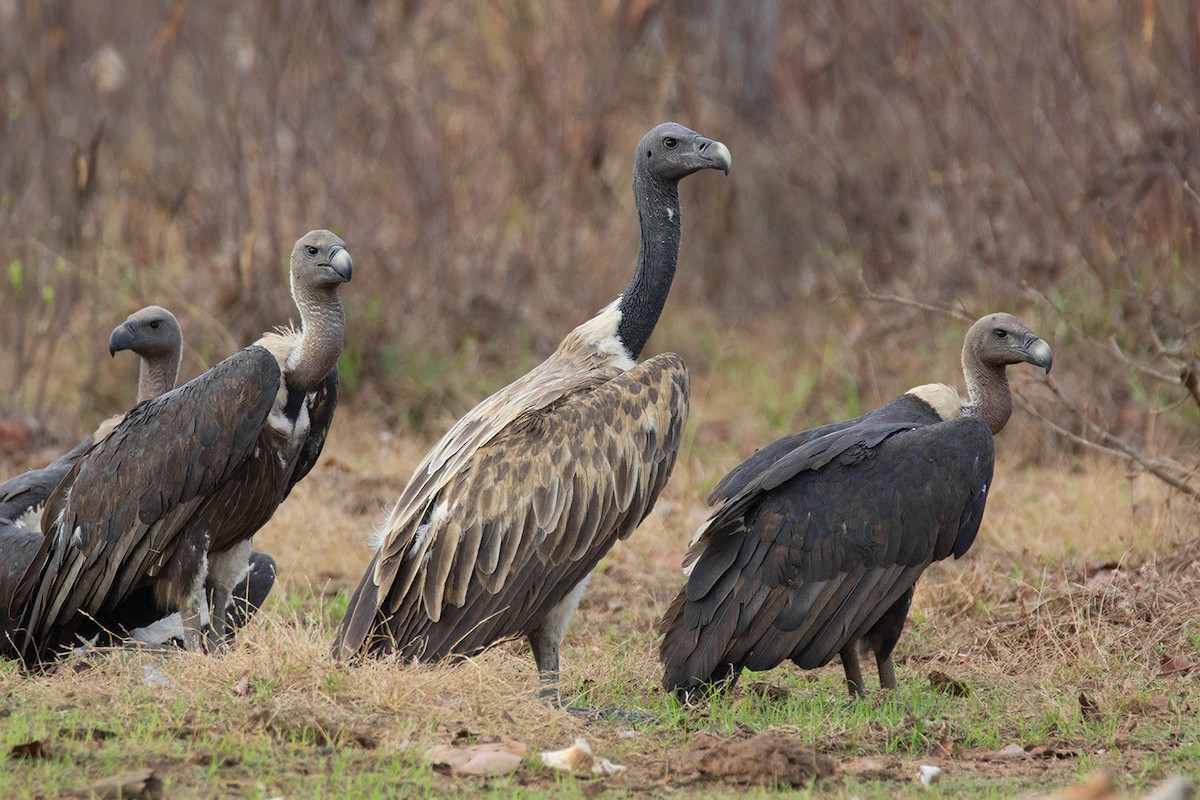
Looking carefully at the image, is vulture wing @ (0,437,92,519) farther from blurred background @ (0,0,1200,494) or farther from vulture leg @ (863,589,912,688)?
vulture leg @ (863,589,912,688)

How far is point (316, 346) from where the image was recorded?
5.55 meters

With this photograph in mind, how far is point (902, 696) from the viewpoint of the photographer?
521cm

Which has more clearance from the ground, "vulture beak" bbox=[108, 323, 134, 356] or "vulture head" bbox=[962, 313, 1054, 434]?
"vulture head" bbox=[962, 313, 1054, 434]

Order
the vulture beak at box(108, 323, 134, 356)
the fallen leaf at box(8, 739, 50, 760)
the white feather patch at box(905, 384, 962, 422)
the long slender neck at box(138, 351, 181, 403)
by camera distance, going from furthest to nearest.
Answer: the long slender neck at box(138, 351, 181, 403) → the vulture beak at box(108, 323, 134, 356) → the white feather patch at box(905, 384, 962, 422) → the fallen leaf at box(8, 739, 50, 760)

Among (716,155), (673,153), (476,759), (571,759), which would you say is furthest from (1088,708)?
(673,153)

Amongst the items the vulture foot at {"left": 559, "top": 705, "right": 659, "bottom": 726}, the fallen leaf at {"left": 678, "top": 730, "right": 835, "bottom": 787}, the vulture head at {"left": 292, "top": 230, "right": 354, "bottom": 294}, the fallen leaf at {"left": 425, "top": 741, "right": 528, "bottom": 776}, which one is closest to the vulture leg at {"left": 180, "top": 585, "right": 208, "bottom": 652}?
the vulture head at {"left": 292, "top": 230, "right": 354, "bottom": 294}

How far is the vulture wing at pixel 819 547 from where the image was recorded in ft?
16.5

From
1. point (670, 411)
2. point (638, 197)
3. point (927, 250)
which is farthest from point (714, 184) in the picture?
point (670, 411)

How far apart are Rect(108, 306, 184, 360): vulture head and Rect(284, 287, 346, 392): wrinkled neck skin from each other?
3.22 feet

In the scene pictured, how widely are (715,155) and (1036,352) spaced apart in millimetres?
1433

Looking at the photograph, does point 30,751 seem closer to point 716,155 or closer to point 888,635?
point 888,635

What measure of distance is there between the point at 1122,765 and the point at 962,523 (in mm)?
1143

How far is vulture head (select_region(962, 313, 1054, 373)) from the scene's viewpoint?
5875mm

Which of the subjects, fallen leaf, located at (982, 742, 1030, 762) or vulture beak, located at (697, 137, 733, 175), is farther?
vulture beak, located at (697, 137, 733, 175)
